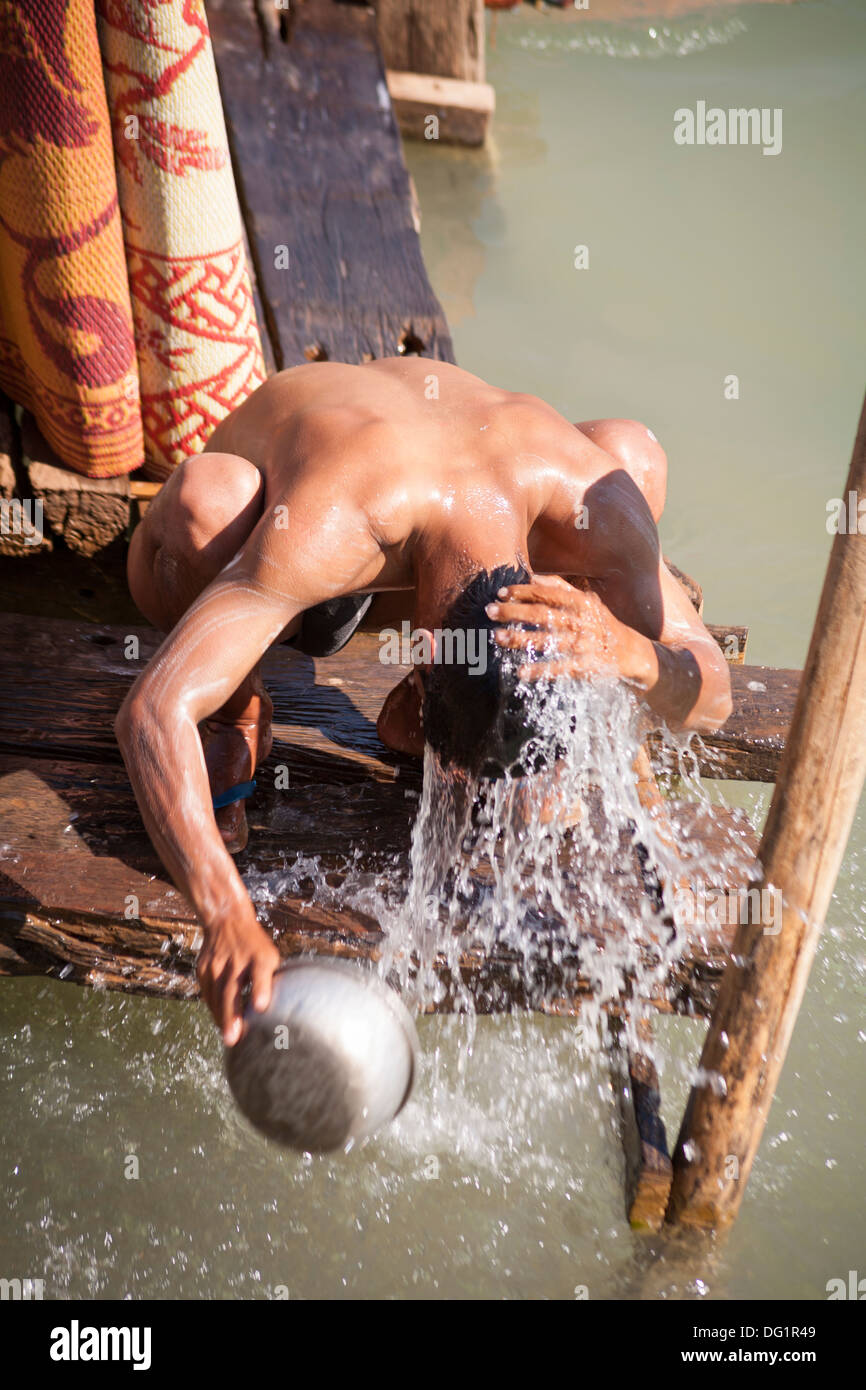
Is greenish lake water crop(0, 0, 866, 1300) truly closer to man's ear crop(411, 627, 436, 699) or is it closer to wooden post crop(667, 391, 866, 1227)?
wooden post crop(667, 391, 866, 1227)

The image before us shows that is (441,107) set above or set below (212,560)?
above

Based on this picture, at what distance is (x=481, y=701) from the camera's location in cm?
220

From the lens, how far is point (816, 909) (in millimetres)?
1980

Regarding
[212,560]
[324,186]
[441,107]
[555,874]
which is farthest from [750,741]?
[441,107]

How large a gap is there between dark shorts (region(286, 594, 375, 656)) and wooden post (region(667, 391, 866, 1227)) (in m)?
1.12

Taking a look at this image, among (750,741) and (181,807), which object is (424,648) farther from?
(750,741)

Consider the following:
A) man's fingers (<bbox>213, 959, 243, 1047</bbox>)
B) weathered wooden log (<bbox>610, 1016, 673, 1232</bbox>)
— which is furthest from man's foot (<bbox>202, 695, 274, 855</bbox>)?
weathered wooden log (<bbox>610, 1016, 673, 1232</bbox>)

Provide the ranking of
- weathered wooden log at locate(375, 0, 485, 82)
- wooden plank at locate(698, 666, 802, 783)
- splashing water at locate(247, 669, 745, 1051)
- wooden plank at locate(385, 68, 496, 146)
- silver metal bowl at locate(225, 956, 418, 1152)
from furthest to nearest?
wooden plank at locate(385, 68, 496, 146)
weathered wooden log at locate(375, 0, 485, 82)
wooden plank at locate(698, 666, 802, 783)
splashing water at locate(247, 669, 745, 1051)
silver metal bowl at locate(225, 956, 418, 1152)

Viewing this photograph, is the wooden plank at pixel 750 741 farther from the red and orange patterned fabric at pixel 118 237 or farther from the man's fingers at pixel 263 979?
the red and orange patterned fabric at pixel 118 237

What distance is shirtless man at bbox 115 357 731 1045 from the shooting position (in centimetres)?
206

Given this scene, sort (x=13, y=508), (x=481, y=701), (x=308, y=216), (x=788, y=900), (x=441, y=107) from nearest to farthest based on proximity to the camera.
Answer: (x=788, y=900) → (x=481, y=701) → (x=13, y=508) → (x=308, y=216) → (x=441, y=107)

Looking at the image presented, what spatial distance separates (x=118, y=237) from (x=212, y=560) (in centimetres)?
123

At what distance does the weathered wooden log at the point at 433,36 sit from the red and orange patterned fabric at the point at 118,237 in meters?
3.43

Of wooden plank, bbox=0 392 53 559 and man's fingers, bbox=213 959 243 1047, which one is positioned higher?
wooden plank, bbox=0 392 53 559
